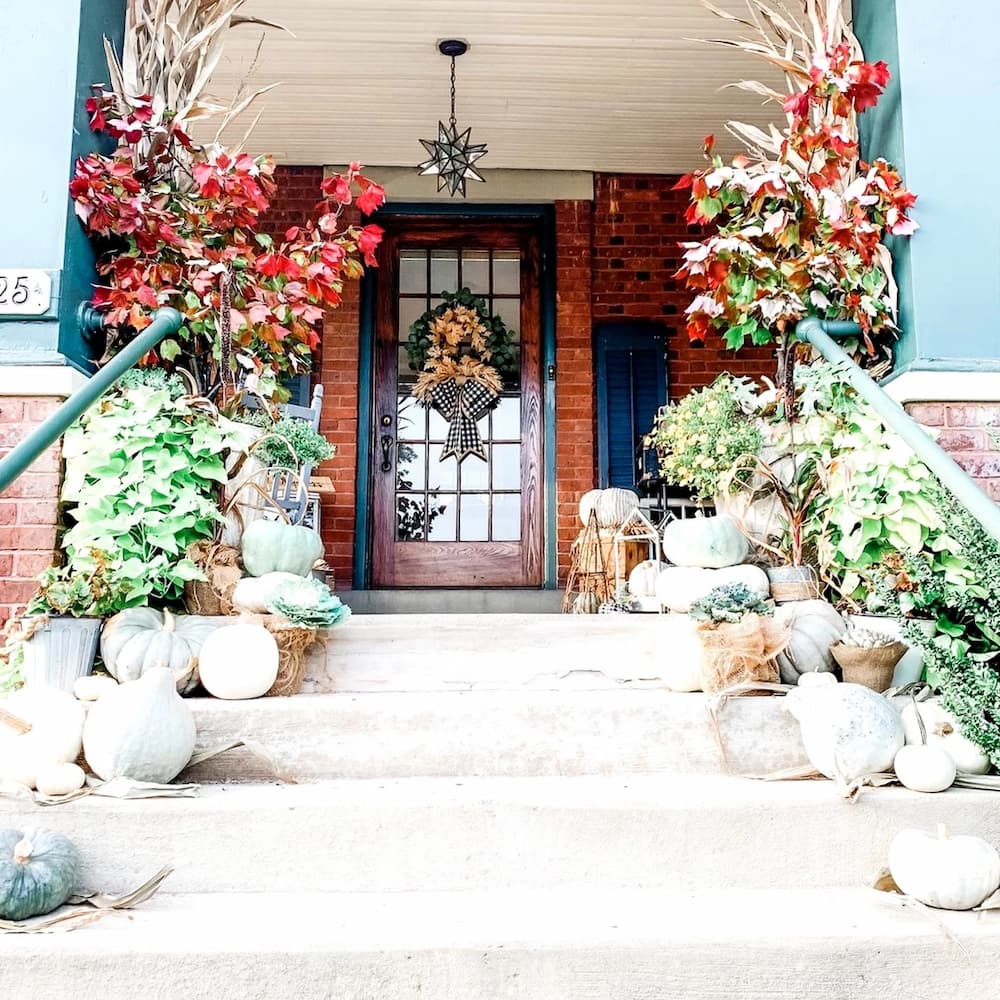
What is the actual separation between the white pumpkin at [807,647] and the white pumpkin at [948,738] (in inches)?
10.7

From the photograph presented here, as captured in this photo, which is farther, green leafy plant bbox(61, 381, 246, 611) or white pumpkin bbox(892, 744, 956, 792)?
green leafy plant bbox(61, 381, 246, 611)

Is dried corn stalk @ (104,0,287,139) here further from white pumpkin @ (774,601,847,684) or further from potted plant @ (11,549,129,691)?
white pumpkin @ (774,601,847,684)

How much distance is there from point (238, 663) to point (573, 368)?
3577mm

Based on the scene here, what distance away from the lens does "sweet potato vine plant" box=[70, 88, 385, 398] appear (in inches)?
107

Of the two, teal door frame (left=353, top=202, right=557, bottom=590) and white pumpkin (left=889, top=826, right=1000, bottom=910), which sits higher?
teal door frame (left=353, top=202, right=557, bottom=590)

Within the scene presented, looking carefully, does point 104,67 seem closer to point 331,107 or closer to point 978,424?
point 331,107

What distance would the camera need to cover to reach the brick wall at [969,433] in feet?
8.59

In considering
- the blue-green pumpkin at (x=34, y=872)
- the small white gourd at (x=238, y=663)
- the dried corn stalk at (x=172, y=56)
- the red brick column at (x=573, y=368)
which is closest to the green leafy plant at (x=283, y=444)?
the small white gourd at (x=238, y=663)

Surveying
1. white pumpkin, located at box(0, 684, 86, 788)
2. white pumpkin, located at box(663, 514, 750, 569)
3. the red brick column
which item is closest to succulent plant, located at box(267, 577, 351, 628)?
white pumpkin, located at box(0, 684, 86, 788)

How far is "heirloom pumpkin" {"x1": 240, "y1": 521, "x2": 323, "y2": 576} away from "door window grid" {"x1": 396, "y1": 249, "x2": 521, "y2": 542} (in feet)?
8.83

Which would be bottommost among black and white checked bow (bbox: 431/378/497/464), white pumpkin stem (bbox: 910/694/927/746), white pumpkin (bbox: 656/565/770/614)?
white pumpkin stem (bbox: 910/694/927/746)

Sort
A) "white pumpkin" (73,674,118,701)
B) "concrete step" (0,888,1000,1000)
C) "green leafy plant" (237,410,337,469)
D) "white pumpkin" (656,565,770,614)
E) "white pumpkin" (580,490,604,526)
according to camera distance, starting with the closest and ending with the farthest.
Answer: "concrete step" (0,888,1000,1000), "white pumpkin" (73,674,118,701), "white pumpkin" (656,565,770,614), "green leafy plant" (237,410,337,469), "white pumpkin" (580,490,604,526)

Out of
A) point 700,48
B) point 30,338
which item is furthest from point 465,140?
point 30,338

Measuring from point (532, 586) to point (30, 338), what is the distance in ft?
10.6
